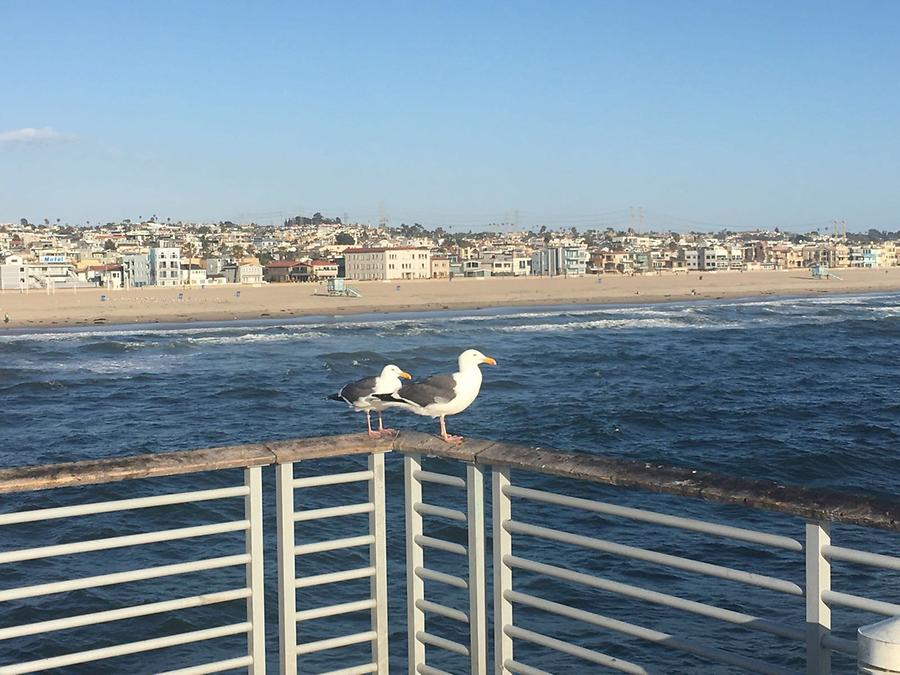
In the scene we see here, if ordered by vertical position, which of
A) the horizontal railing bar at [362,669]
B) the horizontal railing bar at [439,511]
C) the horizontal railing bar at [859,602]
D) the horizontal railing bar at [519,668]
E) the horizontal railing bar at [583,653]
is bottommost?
the horizontal railing bar at [362,669]

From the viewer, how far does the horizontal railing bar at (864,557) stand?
2.70 metres

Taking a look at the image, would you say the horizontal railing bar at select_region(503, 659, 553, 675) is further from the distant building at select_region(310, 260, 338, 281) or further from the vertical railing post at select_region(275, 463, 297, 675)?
the distant building at select_region(310, 260, 338, 281)

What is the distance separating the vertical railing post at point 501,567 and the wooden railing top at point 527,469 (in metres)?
0.11

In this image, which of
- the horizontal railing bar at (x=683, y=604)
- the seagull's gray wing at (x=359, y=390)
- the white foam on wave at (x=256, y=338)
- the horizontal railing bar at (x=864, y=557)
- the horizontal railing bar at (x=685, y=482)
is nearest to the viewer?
the horizontal railing bar at (x=864, y=557)

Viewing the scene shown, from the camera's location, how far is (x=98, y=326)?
190 ft

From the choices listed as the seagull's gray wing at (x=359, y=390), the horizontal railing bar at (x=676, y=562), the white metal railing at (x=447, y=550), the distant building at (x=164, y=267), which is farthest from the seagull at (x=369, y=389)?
the distant building at (x=164, y=267)

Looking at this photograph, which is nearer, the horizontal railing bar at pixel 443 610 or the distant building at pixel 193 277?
the horizontal railing bar at pixel 443 610

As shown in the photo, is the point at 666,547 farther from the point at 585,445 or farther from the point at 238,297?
the point at 238,297

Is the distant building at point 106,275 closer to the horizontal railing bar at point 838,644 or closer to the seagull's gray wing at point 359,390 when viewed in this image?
the seagull's gray wing at point 359,390

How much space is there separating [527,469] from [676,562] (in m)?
0.59

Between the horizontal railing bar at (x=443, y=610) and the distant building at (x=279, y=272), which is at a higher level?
the horizontal railing bar at (x=443, y=610)

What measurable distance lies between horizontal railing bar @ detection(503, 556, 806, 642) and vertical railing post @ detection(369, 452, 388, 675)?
505 mm

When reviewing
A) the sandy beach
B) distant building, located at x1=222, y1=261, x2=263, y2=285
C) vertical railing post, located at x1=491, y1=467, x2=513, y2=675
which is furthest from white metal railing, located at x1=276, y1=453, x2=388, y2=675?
distant building, located at x1=222, y1=261, x2=263, y2=285

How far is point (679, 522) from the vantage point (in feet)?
10.9
